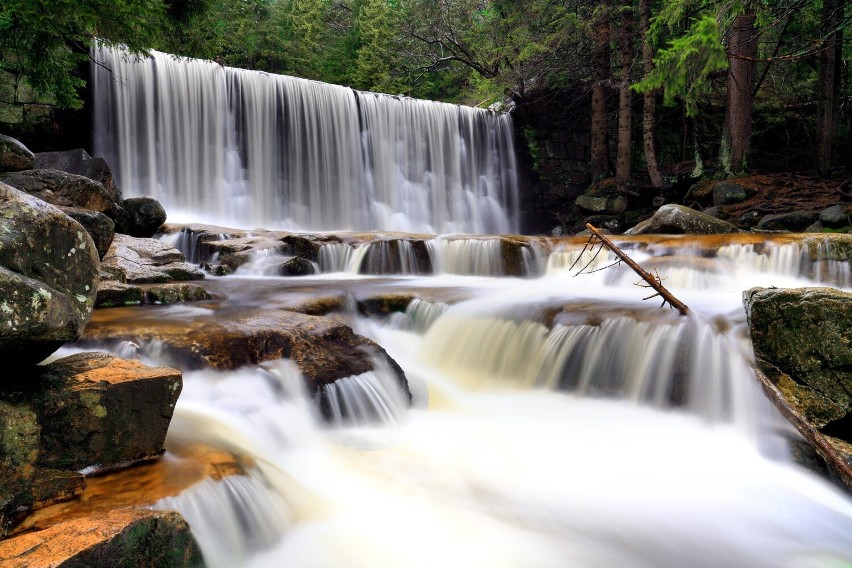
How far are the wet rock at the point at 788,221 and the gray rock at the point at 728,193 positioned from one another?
50.4 inches

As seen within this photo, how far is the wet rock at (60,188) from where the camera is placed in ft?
23.1

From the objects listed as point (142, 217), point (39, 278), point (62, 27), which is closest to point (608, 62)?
point (142, 217)

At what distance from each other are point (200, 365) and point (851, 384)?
465 cm

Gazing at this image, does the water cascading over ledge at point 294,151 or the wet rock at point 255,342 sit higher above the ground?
the water cascading over ledge at point 294,151

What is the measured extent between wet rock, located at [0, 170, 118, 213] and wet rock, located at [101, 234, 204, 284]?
644 mm

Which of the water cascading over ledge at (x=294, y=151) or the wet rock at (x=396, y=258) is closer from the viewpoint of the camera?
the wet rock at (x=396, y=258)

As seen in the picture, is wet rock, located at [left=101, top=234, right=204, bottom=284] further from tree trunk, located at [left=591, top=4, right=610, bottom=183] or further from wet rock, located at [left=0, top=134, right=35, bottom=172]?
tree trunk, located at [left=591, top=4, right=610, bottom=183]

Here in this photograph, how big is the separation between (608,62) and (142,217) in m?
14.0

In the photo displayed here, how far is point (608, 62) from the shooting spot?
53.7 ft

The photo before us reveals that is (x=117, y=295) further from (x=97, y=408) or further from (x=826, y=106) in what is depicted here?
(x=826, y=106)

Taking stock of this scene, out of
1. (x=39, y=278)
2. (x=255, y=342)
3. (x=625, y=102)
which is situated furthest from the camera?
(x=625, y=102)

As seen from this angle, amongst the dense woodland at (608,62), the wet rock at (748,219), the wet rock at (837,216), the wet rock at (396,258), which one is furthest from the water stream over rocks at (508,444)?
the wet rock at (748,219)

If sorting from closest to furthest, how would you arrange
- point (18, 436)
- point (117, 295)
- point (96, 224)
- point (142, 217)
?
point (18, 436) → point (117, 295) → point (96, 224) → point (142, 217)

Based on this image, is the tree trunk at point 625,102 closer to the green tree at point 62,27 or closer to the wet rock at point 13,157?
the green tree at point 62,27
